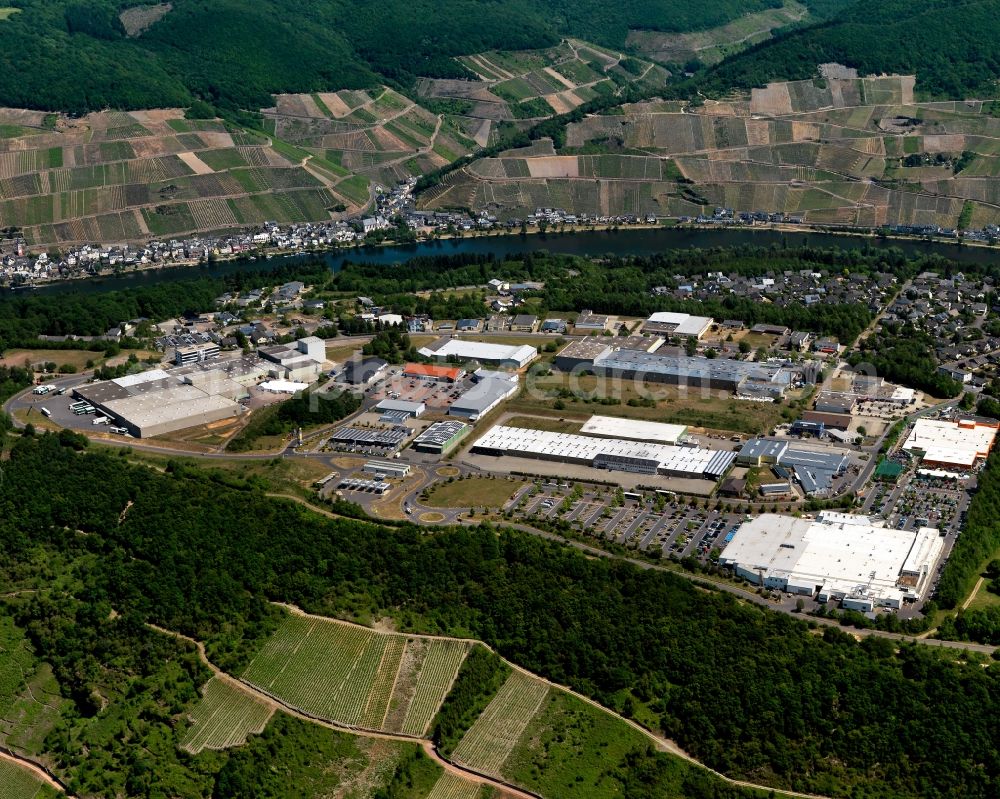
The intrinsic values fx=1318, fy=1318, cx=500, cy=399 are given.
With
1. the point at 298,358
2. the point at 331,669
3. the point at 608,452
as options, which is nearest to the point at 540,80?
the point at 298,358

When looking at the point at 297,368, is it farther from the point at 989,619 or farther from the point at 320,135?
the point at 320,135

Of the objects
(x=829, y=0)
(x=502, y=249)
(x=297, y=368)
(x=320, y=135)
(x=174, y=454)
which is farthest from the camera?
(x=829, y=0)

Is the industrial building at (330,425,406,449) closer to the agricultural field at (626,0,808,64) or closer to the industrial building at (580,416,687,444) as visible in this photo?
the industrial building at (580,416,687,444)

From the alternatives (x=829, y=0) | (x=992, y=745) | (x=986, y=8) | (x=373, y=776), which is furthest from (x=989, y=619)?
(x=829, y=0)

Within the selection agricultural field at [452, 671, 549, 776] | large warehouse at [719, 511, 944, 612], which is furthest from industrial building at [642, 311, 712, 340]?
agricultural field at [452, 671, 549, 776]

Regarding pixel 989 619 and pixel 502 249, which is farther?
pixel 502 249

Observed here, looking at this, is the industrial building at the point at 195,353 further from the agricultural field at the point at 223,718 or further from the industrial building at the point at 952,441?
the industrial building at the point at 952,441
